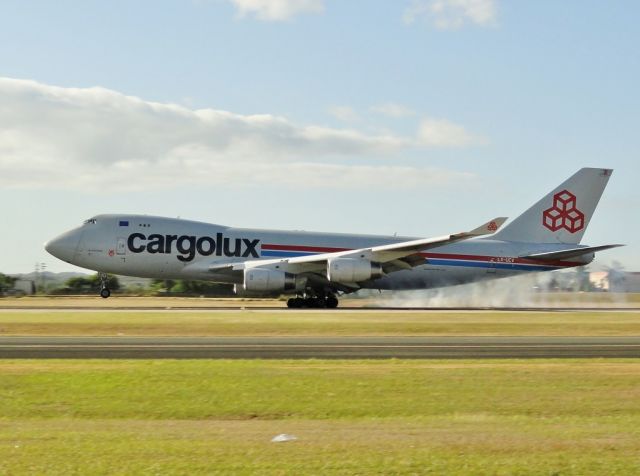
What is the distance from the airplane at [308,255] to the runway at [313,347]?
17.7 metres

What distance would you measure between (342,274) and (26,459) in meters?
37.9

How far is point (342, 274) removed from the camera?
4838 cm

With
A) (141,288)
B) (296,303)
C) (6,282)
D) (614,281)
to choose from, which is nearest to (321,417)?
(296,303)

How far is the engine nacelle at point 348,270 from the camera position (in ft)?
159

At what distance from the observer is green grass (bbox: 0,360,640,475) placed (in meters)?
10.7

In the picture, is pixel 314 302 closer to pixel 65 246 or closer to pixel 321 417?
pixel 65 246

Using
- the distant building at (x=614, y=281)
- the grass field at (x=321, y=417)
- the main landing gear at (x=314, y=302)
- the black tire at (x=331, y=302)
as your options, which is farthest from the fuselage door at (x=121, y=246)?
the distant building at (x=614, y=281)

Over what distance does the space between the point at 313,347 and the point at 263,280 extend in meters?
21.5

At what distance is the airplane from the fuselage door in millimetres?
56

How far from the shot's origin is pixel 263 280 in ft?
157

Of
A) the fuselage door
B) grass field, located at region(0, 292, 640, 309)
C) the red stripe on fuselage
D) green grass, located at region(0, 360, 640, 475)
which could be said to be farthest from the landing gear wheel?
green grass, located at region(0, 360, 640, 475)

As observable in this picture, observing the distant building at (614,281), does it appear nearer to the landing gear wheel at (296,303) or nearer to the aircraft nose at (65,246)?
the landing gear wheel at (296,303)

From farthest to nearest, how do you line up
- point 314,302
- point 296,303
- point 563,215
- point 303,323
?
point 563,215, point 314,302, point 296,303, point 303,323

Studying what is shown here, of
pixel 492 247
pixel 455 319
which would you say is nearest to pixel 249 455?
pixel 455 319
